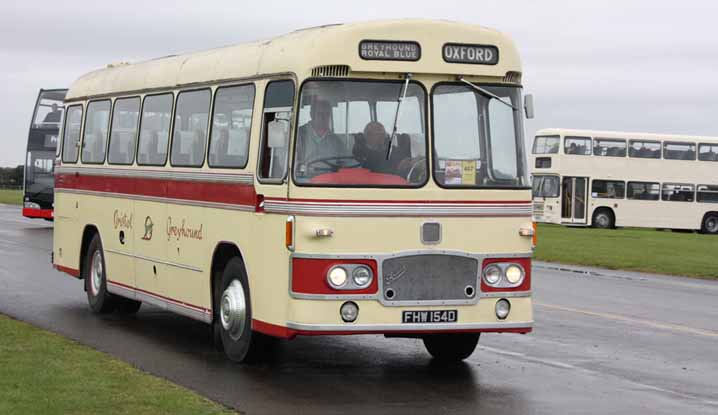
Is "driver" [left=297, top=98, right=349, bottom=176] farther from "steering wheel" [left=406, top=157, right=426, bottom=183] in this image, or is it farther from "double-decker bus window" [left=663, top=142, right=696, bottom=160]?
"double-decker bus window" [left=663, top=142, right=696, bottom=160]

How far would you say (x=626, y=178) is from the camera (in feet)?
196

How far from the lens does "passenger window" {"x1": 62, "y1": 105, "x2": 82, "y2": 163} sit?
18.0 metres

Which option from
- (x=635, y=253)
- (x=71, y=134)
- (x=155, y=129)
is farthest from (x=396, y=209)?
(x=635, y=253)

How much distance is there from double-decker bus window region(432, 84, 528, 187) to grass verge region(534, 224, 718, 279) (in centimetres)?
1675

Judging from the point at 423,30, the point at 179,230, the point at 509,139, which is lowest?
the point at 179,230

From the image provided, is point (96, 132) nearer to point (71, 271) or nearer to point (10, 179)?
point (71, 271)

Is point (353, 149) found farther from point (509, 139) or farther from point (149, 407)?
point (149, 407)

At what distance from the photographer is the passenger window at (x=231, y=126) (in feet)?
41.5

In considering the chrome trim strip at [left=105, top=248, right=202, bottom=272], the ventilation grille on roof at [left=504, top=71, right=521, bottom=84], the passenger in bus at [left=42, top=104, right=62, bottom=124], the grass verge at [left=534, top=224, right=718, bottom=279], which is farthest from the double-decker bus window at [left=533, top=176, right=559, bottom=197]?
the ventilation grille on roof at [left=504, top=71, right=521, bottom=84]

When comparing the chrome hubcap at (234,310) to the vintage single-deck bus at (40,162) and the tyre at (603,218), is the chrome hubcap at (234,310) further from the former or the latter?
the tyre at (603,218)

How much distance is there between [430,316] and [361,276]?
0.69 metres

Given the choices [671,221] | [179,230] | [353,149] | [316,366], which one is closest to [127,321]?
[179,230]

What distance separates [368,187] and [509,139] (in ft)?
4.83

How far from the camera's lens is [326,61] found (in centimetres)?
1150
